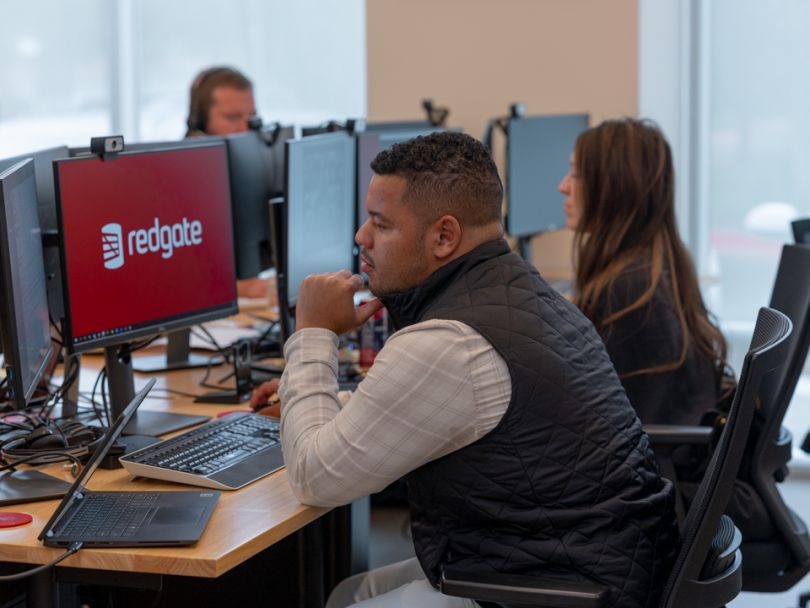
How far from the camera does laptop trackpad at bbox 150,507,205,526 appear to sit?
5.47ft

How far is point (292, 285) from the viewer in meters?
2.59

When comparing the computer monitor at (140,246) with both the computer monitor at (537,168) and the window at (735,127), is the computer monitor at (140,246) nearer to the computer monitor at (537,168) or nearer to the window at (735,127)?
the computer monitor at (537,168)

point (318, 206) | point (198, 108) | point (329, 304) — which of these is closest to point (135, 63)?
point (198, 108)

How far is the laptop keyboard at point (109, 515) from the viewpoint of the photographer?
1625 mm

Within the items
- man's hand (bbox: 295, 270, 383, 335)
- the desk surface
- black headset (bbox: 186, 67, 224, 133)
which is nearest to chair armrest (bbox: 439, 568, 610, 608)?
the desk surface

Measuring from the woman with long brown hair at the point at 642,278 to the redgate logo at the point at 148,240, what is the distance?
0.89 m

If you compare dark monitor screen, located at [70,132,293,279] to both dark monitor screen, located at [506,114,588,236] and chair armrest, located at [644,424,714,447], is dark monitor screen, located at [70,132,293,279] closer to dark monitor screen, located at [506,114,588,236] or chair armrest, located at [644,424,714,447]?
dark monitor screen, located at [506,114,588,236]

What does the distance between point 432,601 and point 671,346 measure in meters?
0.98

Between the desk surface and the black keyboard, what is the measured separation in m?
0.02

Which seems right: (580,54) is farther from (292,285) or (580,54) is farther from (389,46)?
(292,285)

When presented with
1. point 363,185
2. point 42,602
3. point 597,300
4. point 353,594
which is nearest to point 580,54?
point 363,185

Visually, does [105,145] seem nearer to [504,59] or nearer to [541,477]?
[541,477]

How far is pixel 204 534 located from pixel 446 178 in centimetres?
63

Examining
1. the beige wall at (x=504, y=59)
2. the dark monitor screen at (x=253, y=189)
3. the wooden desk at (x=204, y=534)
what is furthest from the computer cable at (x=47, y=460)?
the beige wall at (x=504, y=59)
